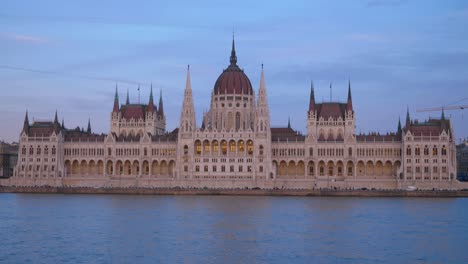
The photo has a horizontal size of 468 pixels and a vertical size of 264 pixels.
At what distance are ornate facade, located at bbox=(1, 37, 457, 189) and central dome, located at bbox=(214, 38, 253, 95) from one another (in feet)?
0.69

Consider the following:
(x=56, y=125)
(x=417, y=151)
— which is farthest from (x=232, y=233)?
(x=56, y=125)

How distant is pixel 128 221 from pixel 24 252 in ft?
61.4

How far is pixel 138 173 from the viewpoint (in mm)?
130125

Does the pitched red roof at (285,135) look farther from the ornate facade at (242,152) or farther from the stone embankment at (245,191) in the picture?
the stone embankment at (245,191)

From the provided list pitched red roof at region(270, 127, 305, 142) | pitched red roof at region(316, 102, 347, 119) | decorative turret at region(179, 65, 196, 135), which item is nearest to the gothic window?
pitched red roof at region(316, 102, 347, 119)

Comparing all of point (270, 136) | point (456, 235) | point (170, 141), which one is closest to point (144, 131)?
point (170, 141)

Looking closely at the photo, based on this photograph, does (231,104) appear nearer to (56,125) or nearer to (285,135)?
(285,135)

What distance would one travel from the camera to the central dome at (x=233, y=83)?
135 m

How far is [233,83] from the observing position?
13525cm

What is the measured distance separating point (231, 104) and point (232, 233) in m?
74.8

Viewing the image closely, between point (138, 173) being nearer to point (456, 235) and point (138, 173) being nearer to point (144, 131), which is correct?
point (144, 131)

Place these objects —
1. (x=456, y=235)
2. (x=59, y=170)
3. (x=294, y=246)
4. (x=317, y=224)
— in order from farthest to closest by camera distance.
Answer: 1. (x=59, y=170)
2. (x=317, y=224)
3. (x=456, y=235)
4. (x=294, y=246)

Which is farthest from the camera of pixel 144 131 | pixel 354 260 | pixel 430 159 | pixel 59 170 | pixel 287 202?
pixel 144 131

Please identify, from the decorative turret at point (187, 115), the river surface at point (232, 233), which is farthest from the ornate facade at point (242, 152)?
the river surface at point (232, 233)
